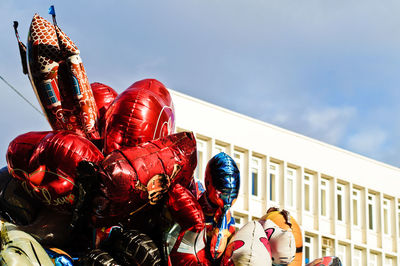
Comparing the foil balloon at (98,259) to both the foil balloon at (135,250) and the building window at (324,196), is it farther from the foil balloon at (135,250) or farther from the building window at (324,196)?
the building window at (324,196)

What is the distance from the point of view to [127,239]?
6305 millimetres

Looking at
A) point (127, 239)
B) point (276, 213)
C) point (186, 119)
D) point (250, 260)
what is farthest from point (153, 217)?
point (186, 119)

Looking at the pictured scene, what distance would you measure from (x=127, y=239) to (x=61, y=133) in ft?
3.24

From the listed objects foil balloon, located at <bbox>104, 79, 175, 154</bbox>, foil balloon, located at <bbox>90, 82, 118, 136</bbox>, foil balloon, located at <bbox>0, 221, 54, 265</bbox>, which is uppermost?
foil balloon, located at <bbox>90, 82, 118, 136</bbox>

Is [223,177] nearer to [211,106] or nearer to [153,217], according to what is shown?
[153,217]

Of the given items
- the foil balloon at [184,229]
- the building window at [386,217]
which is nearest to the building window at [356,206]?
the building window at [386,217]

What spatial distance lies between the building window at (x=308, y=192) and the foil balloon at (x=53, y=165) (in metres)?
23.3

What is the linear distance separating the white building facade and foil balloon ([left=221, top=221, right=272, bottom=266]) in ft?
57.2

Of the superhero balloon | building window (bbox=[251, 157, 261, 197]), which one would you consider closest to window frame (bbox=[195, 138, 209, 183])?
building window (bbox=[251, 157, 261, 197])

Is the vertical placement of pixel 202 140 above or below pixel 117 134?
above

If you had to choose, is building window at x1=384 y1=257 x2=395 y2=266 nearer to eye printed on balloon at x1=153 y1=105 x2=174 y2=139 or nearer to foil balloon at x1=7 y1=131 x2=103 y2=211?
eye printed on balloon at x1=153 y1=105 x2=174 y2=139

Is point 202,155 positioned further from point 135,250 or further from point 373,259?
point 135,250

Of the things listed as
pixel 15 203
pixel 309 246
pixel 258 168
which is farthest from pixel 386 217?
pixel 15 203

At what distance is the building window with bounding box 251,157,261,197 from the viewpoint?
27422 mm
